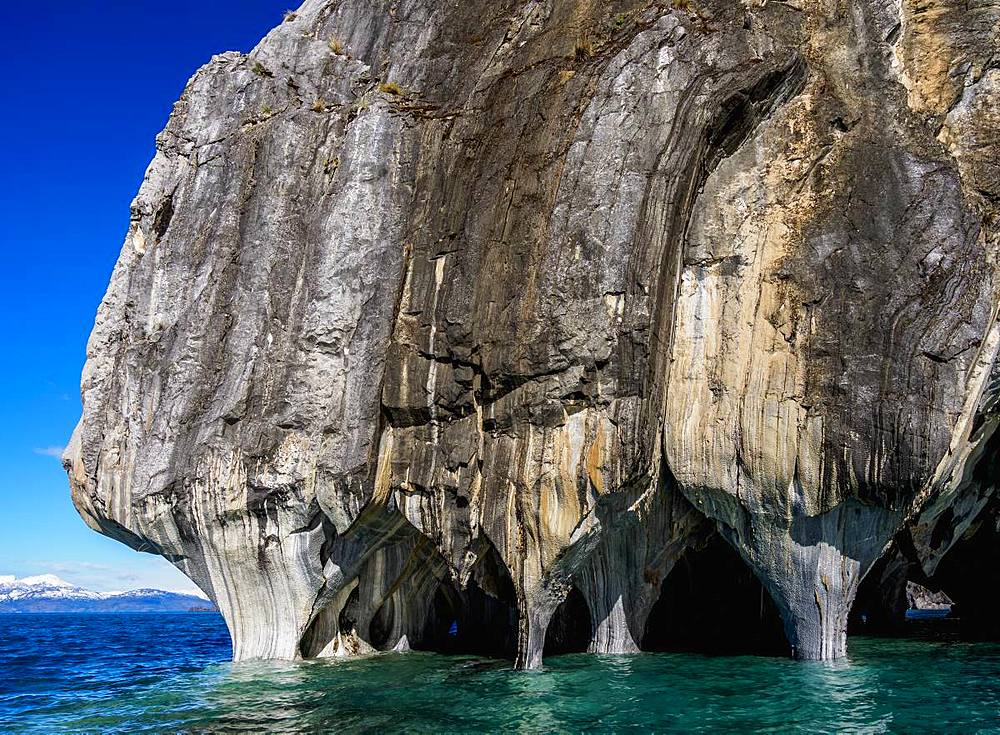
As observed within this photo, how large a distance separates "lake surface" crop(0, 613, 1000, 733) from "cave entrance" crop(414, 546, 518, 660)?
1.52 meters

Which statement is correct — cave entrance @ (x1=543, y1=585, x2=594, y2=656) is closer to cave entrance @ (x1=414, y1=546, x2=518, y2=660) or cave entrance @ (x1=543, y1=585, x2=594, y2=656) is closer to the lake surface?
cave entrance @ (x1=414, y1=546, x2=518, y2=660)

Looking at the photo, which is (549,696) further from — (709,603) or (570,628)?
(709,603)

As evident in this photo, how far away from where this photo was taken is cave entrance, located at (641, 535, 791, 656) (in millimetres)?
21844

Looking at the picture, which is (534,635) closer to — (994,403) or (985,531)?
(994,403)

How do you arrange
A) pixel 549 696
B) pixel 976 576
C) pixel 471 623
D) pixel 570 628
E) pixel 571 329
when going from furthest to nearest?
pixel 976 576
pixel 471 623
pixel 570 628
pixel 571 329
pixel 549 696

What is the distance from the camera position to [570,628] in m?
21.5

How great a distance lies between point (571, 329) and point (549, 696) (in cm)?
640

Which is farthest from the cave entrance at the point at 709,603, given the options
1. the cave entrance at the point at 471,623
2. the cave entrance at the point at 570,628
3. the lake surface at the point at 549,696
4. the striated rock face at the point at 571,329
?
the cave entrance at the point at 471,623

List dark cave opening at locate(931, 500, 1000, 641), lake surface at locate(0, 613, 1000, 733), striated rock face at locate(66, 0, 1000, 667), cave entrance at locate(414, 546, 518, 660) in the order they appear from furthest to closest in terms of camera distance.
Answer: dark cave opening at locate(931, 500, 1000, 641) → cave entrance at locate(414, 546, 518, 660) → striated rock face at locate(66, 0, 1000, 667) → lake surface at locate(0, 613, 1000, 733)

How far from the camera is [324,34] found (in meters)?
23.2

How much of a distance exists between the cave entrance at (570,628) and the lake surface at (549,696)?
7.59ft

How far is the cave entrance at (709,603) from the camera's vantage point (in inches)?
860

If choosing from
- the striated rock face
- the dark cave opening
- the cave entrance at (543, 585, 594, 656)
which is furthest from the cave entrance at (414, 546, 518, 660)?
the dark cave opening

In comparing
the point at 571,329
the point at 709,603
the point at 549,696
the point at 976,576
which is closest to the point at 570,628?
the point at 709,603
